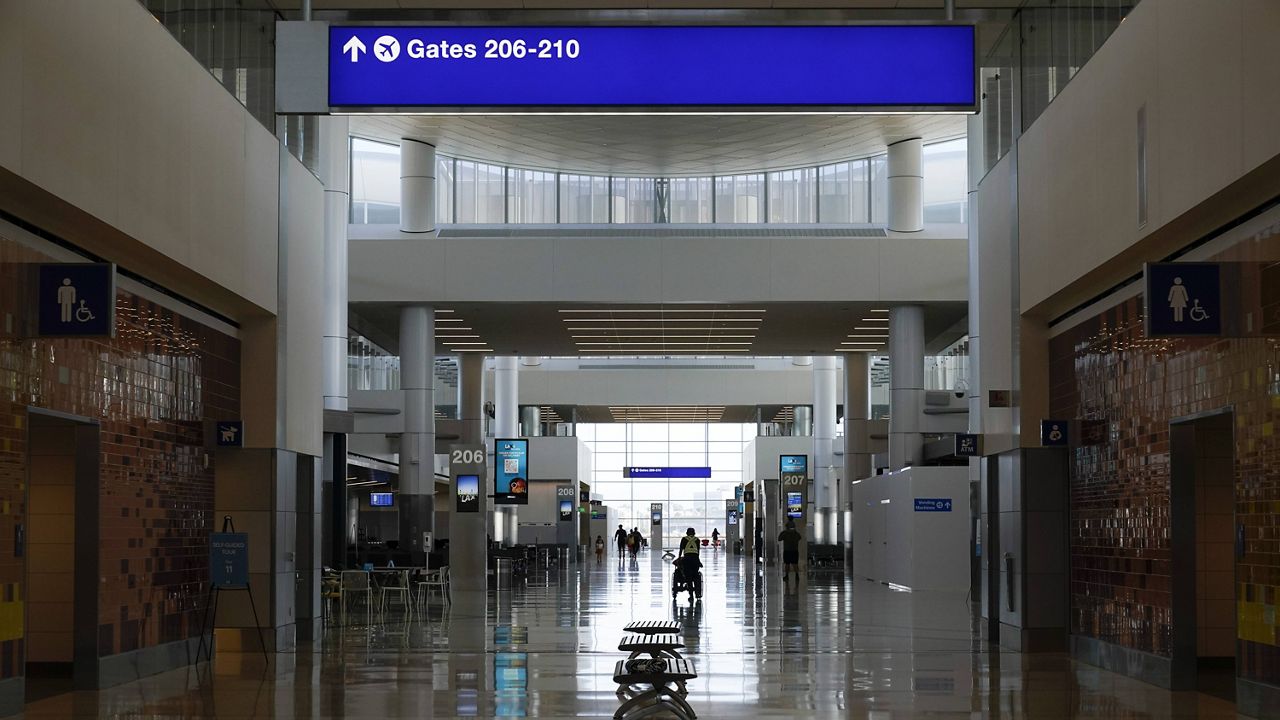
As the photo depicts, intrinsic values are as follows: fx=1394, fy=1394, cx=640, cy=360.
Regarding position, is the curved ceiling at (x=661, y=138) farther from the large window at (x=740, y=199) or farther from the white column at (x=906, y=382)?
the white column at (x=906, y=382)

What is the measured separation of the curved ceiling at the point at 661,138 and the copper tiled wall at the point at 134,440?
12898 mm

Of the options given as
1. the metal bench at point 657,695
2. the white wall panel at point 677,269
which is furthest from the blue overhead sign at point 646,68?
the white wall panel at point 677,269

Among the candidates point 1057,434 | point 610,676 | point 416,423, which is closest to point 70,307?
point 610,676

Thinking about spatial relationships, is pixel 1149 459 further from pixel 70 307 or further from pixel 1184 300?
pixel 70 307

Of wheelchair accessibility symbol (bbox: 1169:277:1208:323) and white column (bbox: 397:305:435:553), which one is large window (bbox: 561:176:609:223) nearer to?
white column (bbox: 397:305:435:553)

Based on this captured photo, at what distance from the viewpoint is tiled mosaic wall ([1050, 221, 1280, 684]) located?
31.4 ft

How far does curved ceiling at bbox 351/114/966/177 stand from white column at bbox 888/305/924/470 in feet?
12.8

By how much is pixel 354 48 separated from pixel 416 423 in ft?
68.6

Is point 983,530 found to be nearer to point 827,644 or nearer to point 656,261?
point 827,644

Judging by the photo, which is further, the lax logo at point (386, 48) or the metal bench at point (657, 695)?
the metal bench at point (657, 695)

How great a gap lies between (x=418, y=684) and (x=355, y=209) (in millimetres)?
24074

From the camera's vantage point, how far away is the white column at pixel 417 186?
29484mm

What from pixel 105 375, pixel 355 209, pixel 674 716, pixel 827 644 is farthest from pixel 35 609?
pixel 355 209

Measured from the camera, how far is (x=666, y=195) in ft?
112
